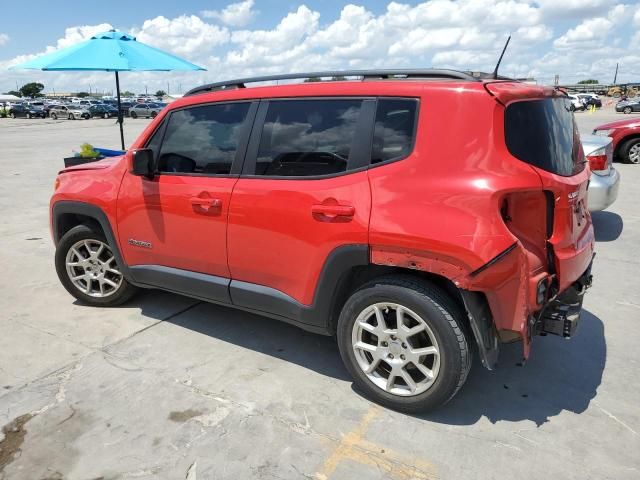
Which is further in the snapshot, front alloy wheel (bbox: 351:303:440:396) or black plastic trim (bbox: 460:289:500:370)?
front alloy wheel (bbox: 351:303:440:396)

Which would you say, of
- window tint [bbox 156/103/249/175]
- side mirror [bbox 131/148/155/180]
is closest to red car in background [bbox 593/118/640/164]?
window tint [bbox 156/103/249/175]

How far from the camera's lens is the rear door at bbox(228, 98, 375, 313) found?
2.88 meters

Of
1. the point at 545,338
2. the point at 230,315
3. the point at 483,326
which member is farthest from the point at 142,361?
the point at 545,338

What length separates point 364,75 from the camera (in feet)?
9.96

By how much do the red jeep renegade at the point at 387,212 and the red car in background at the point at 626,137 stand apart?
993cm

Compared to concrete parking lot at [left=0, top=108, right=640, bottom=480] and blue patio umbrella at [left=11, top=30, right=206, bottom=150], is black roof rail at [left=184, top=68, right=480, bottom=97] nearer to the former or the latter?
concrete parking lot at [left=0, top=108, right=640, bottom=480]

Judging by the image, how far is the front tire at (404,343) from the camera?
2.66m

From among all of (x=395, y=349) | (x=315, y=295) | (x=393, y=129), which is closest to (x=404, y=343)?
(x=395, y=349)

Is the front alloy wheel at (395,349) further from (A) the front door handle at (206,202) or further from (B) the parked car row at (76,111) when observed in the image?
(B) the parked car row at (76,111)

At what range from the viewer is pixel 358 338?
9.75 ft

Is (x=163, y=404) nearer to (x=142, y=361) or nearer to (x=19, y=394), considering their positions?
(x=142, y=361)

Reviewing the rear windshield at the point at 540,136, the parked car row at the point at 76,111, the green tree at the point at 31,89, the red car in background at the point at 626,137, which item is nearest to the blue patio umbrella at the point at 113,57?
the rear windshield at the point at 540,136

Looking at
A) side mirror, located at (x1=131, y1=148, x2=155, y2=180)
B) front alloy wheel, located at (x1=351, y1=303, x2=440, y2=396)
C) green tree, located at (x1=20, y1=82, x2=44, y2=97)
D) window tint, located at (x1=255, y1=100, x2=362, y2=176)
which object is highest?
green tree, located at (x1=20, y1=82, x2=44, y2=97)

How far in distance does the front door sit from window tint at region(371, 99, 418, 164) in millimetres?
924
